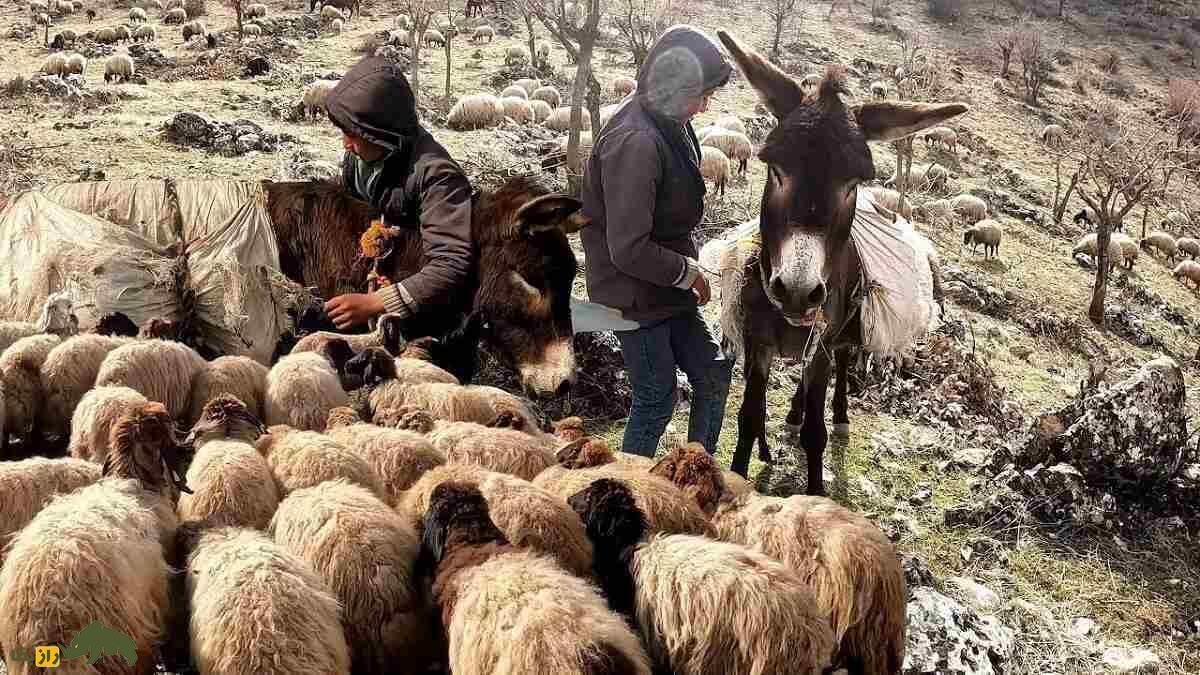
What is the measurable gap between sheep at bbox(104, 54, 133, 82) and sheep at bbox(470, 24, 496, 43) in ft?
51.8

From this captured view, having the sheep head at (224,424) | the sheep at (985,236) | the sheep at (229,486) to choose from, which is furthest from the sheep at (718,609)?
the sheep at (985,236)

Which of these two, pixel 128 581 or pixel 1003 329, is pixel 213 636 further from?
pixel 1003 329

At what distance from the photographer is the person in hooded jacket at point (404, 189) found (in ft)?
13.9

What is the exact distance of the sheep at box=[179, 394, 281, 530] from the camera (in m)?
3.09

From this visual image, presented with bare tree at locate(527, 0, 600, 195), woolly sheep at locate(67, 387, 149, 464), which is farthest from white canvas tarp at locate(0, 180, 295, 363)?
bare tree at locate(527, 0, 600, 195)

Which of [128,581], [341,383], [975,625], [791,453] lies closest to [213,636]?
[128,581]

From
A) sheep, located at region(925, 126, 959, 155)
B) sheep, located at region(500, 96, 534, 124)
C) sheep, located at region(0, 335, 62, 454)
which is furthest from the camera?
sheep, located at region(925, 126, 959, 155)

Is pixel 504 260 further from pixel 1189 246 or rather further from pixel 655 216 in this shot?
pixel 1189 246

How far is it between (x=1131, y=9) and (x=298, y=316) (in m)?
63.8

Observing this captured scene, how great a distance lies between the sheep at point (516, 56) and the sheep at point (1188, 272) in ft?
70.1

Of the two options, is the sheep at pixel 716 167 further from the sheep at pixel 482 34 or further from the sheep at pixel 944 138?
the sheep at pixel 482 34

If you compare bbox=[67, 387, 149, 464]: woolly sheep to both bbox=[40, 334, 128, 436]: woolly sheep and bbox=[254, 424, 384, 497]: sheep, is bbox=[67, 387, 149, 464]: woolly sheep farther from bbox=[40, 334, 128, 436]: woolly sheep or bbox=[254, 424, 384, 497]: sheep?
bbox=[254, 424, 384, 497]: sheep

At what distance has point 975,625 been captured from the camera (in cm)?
396

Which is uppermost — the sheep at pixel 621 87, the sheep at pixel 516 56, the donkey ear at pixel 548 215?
the donkey ear at pixel 548 215
